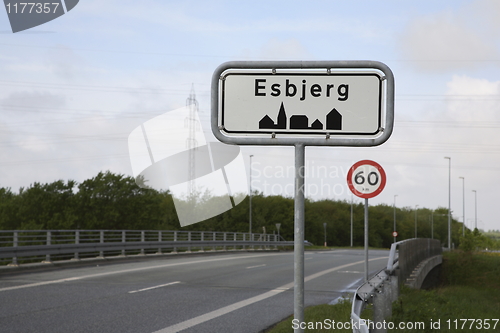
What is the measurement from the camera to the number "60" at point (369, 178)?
973 centimetres

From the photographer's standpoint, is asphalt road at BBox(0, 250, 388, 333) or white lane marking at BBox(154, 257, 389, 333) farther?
asphalt road at BBox(0, 250, 388, 333)

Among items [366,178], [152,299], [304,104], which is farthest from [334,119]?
[152,299]

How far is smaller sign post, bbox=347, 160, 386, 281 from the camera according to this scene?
9.70 m

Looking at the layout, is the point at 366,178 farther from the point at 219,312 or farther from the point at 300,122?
the point at 300,122

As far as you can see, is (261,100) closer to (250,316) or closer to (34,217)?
(250,316)

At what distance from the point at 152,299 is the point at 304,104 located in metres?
9.42

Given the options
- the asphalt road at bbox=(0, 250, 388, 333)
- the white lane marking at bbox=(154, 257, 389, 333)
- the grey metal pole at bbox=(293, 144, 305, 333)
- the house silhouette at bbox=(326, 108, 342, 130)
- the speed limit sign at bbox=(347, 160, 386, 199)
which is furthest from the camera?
the speed limit sign at bbox=(347, 160, 386, 199)

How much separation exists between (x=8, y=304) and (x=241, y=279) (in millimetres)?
7439

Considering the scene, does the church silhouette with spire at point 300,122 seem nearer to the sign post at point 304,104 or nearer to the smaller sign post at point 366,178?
the sign post at point 304,104

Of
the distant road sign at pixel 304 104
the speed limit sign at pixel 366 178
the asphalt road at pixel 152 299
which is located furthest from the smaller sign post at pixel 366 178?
the distant road sign at pixel 304 104

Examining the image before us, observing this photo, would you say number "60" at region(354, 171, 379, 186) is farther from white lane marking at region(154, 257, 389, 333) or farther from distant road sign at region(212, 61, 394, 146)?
distant road sign at region(212, 61, 394, 146)

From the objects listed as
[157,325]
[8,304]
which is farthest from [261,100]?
[8,304]

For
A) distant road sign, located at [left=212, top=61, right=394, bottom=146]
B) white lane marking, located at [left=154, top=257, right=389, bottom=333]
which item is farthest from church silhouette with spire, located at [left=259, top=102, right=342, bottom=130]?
white lane marking, located at [left=154, top=257, right=389, bottom=333]

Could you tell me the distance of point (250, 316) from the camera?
1009 cm
